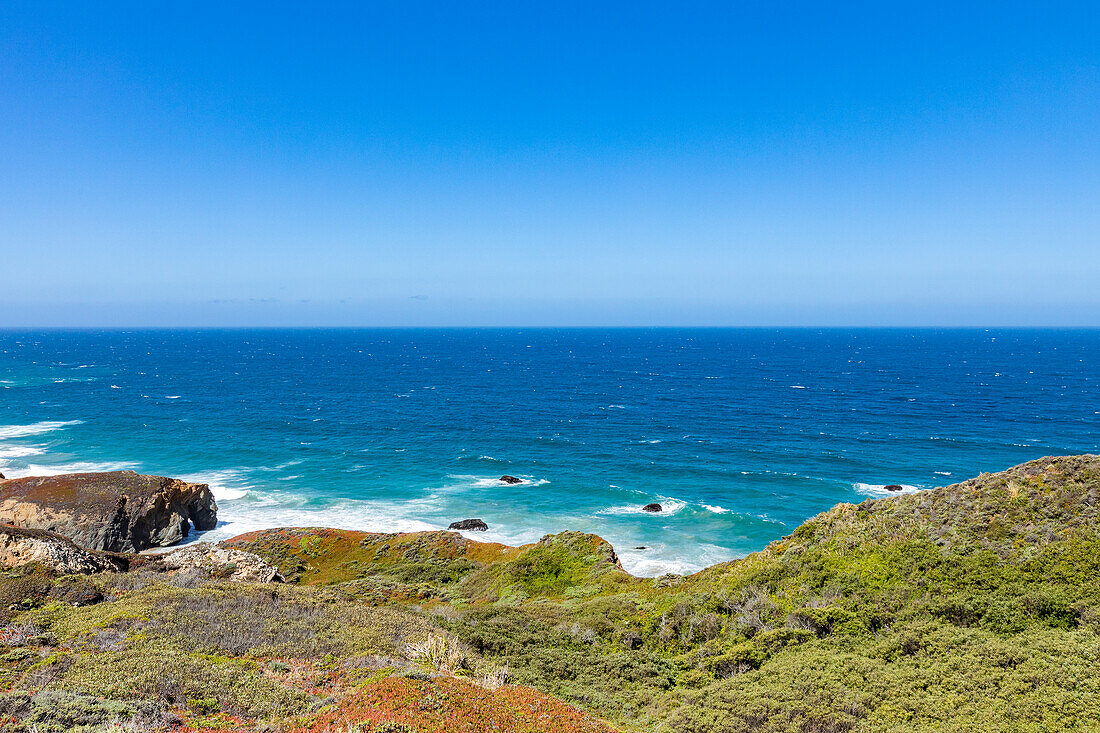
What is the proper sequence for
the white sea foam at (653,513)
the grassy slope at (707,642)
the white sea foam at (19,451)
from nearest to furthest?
the grassy slope at (707,642), the white sea foam at (653,513), the white sea foam at (19,451)

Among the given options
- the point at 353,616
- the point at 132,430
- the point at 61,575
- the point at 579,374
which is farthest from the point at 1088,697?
the point at 579,374

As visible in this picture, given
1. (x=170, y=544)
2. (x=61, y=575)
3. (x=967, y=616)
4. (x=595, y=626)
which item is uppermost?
(x=967, y=616)

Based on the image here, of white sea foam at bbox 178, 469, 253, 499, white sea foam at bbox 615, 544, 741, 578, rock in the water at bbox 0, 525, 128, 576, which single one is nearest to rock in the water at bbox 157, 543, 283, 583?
rock in the water at bbox 0, 525, 128, 576

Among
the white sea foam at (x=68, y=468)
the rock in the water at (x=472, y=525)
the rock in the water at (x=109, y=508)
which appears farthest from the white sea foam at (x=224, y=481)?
the rock in the water at (x=472, y=525)

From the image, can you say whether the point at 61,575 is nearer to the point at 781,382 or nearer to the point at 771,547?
the point at 771,547

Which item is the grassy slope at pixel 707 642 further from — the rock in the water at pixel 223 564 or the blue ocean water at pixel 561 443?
the blue ocean water at pixel 561 443

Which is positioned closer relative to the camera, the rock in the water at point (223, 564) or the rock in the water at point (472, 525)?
the rock in the water at point (223, 564)
